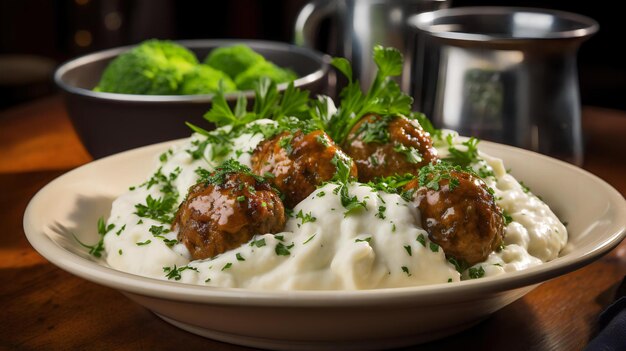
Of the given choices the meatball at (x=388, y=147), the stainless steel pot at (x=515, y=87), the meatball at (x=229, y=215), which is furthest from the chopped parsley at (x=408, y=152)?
the stainless steel pot at (x=515, y=87)

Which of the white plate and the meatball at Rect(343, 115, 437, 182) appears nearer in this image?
the white plate

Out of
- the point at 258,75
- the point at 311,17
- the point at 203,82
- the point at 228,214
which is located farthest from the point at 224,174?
the point at 311,17

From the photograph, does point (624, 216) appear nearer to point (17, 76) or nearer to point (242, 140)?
point (242, 140)

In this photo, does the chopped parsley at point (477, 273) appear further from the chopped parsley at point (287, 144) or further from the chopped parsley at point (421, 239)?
the chopped parsley at point (287, 144)

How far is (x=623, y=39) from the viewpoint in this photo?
546 centimetres

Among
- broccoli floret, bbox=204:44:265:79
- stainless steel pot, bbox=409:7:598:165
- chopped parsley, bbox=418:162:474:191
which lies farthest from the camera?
broccoli floret, bbox=204:44:265:79

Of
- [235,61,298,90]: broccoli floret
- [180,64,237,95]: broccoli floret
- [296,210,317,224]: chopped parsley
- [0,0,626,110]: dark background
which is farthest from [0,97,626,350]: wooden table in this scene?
[0,0,626,110]: dark background

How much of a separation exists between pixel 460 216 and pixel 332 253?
259 millimetres

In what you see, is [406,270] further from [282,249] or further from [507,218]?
[507,218]

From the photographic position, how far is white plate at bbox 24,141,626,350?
136cm

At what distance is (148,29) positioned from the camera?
6086 mm

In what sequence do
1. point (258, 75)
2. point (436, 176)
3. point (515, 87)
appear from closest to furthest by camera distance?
point (436, 176) < point (515, 87) < point (258, 75)

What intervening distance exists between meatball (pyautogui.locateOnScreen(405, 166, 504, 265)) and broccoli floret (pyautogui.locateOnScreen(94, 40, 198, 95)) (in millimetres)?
1378

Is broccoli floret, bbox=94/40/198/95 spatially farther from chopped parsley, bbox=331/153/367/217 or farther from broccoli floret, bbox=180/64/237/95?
chopped parsley, bbox=331/153/367/217
